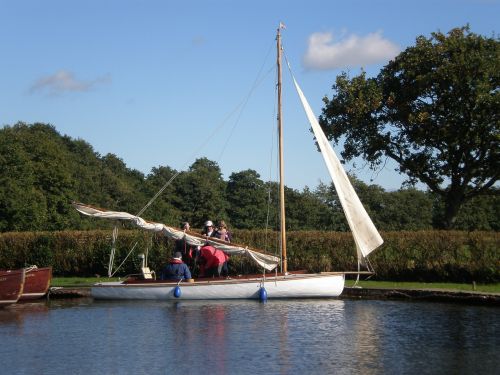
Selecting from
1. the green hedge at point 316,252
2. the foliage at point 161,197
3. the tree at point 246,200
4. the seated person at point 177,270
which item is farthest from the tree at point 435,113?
the tree at point 246,200

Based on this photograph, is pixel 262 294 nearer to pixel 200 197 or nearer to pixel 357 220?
pixel 357 220

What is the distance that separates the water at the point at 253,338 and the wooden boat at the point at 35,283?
43.3 inches

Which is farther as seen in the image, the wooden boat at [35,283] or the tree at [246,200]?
the tree at [246,200]

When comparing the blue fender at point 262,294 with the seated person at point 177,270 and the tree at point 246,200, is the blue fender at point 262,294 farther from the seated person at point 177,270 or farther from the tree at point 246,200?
the tree at point 246,200

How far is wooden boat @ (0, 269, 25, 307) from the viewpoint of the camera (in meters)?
23.0

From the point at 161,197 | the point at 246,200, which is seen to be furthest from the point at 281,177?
the point at 246,200

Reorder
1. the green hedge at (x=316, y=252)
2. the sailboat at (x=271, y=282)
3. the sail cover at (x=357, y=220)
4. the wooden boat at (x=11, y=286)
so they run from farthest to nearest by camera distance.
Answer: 1. the green hedge at (x=316, y=252)
2. the sail cover at (x=357, y=220)
3. the sailboat at (x=271, y=282)
4. the wooden boat at (x=11, y=286)

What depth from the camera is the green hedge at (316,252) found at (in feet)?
85.6

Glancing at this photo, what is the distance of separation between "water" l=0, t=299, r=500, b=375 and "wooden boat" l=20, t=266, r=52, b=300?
1099mm

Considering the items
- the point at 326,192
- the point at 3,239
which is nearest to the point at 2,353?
the point at 3,239

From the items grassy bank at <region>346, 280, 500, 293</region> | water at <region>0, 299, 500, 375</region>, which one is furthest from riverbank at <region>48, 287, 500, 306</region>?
grassy bank at <region>346, 280, 500, 293</region>

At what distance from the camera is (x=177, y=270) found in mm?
24172

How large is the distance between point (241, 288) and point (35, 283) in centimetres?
661

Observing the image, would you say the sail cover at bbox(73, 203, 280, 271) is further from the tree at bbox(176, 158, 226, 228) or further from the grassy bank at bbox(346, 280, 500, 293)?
the tree at bbox(176, 158, 226, 228)
